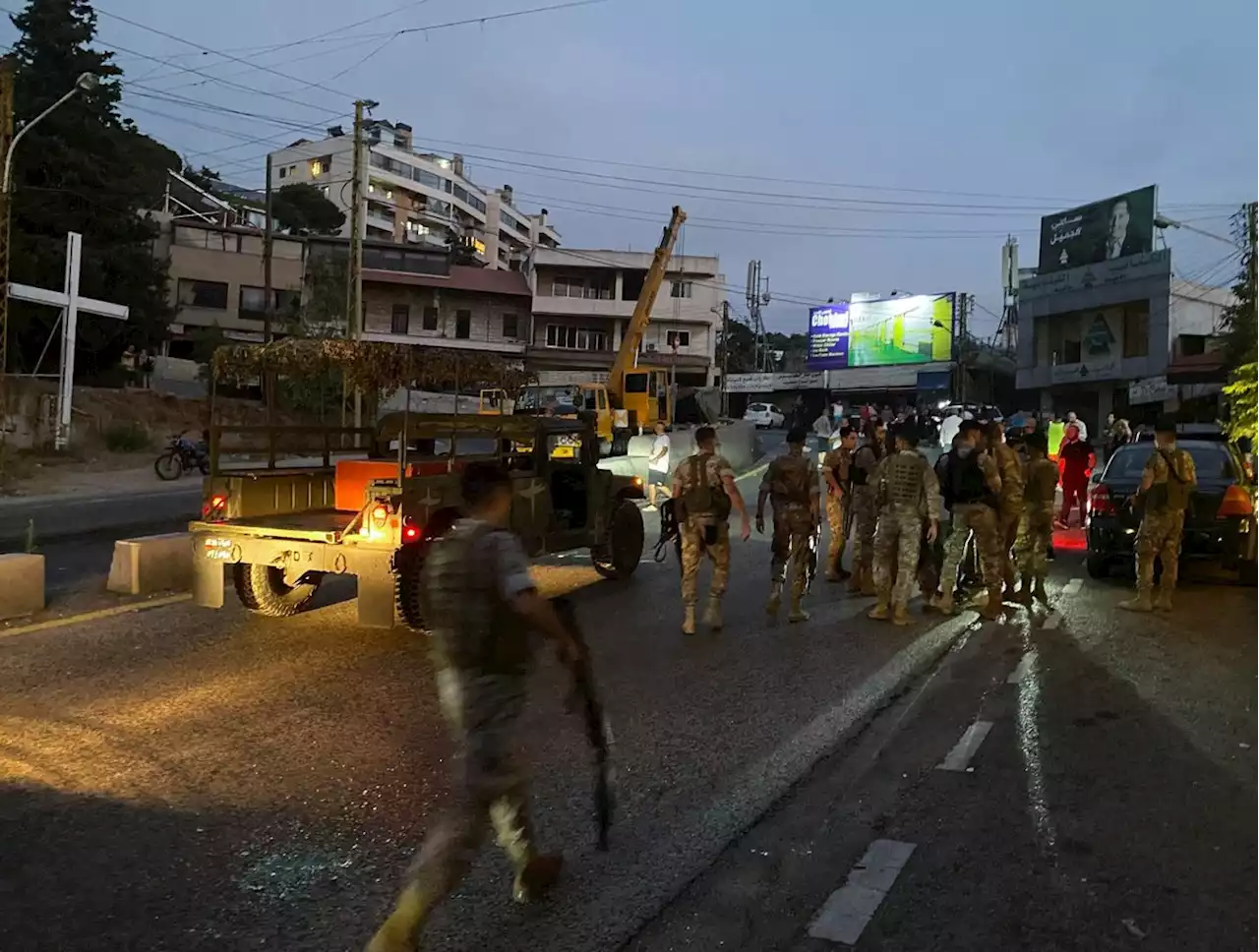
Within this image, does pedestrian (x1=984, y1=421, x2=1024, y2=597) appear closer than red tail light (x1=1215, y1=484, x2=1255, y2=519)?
Yes

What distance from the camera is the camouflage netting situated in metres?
9.02

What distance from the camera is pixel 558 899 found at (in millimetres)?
3791

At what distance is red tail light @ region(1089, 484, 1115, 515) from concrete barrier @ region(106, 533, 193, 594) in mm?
8908

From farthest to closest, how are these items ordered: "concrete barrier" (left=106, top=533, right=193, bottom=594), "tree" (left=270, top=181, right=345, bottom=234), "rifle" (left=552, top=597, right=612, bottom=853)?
"tree" (left=270, top=181, right=345, bottom=234) < "concrete barrier" (left=106, top=533, right=193, bottom=594) < "rifle" (left=552, top=597, right=612, bottom=853)

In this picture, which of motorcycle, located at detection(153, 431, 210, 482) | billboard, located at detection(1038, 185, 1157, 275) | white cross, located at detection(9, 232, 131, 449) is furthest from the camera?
billboard, located at detection(1038, 185, 1157, 275)

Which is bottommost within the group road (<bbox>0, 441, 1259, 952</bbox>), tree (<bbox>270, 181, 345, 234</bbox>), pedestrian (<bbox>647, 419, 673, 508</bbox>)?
road (<bbox>0, 441, 1259, 952</bbox>)

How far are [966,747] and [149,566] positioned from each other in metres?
7.60

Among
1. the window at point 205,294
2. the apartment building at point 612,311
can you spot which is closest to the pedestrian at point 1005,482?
the apartment building at point 612,311

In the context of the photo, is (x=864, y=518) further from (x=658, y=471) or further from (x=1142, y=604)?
(x=658, y=471)

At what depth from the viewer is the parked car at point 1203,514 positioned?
10352 millimetres

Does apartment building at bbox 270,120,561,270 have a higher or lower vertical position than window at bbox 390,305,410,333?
higher

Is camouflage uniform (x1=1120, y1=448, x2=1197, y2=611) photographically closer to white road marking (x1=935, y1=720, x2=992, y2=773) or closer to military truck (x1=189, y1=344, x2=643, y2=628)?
white road marking (x1=935, y1=720, x2=992, y2=773)

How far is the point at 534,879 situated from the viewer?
12.3 ft

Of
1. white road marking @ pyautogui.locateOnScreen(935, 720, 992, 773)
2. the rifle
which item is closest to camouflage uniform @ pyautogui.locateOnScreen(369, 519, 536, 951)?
the rifle
